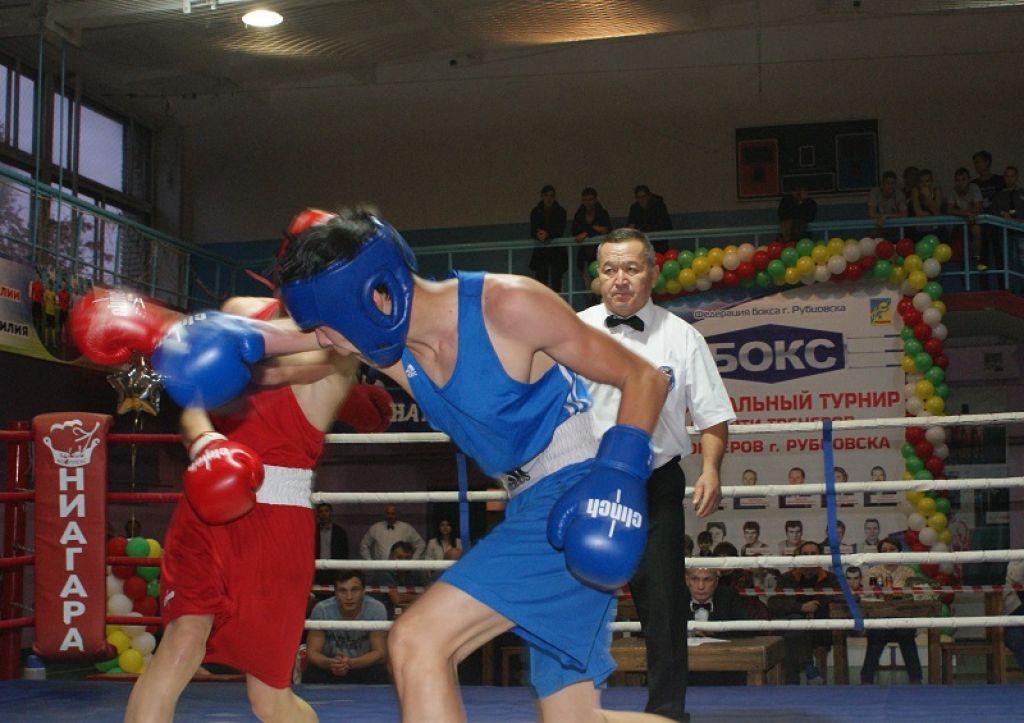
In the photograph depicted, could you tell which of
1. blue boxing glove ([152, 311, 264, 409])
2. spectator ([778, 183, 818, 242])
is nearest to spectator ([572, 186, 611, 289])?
spectator ([778, 183, 818, 242])

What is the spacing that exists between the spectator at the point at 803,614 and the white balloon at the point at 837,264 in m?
2.09

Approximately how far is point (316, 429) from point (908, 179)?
897cm

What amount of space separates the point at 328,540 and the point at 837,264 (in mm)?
4496

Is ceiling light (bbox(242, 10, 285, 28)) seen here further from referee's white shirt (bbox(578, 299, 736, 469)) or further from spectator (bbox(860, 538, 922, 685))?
referee's white shirt (bbox(578, 299, 736, 469))

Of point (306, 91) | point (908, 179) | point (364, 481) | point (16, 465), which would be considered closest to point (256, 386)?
point (16, 465)

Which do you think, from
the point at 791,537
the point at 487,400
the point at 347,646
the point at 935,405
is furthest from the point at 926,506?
the point at 487,400

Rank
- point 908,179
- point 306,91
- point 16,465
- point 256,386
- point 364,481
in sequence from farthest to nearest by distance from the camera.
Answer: point 306,91
point 364,481
point 908,179
point 16,465
point 256,386

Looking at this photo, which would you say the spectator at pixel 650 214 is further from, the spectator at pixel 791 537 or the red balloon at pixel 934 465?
the red balloon at pixel 934 465

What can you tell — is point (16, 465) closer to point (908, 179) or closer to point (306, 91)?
point (908, 179)

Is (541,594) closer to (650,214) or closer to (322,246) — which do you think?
(322,246)

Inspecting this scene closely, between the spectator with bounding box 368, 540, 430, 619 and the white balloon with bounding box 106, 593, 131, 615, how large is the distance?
147cm

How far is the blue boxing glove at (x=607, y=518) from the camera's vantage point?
1.82 m

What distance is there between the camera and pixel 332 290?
1.94m

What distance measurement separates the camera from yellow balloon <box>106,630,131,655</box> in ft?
22.8
